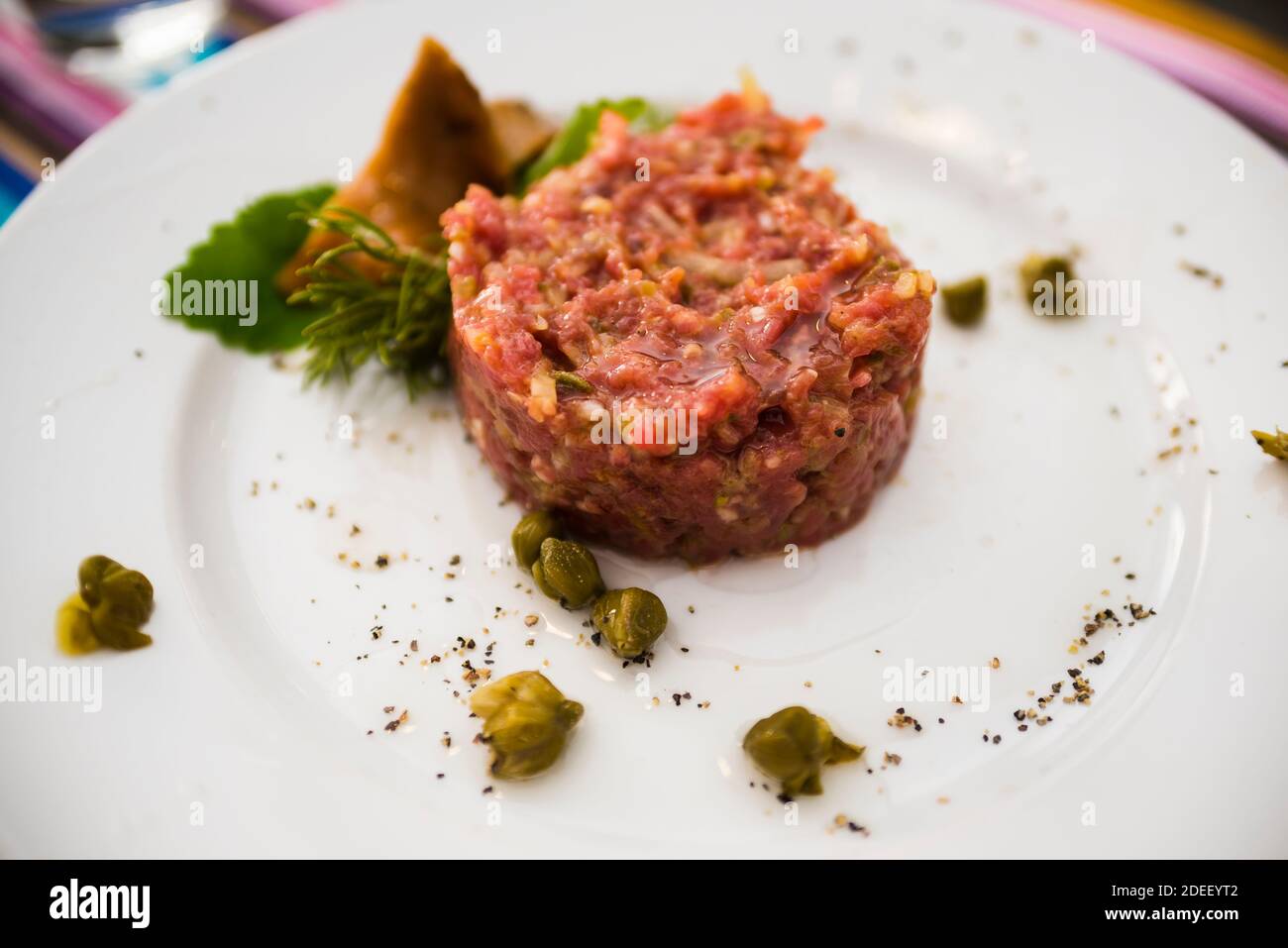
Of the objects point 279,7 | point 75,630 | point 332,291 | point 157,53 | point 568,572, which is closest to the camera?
point 75,630

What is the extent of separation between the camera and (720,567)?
4.28 m

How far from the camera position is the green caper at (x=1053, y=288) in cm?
→ 508

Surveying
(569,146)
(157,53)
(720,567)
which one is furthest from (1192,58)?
(157,53)

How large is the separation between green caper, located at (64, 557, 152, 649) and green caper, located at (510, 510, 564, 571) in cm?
126

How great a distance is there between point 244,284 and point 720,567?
2350mm

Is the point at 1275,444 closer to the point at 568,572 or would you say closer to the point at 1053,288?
the point at 1053,288

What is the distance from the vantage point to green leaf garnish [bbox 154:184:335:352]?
4.78 meters

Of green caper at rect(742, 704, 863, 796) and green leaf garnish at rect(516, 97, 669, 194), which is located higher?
green leaf garnish at rect(516, 97, 669, 194)

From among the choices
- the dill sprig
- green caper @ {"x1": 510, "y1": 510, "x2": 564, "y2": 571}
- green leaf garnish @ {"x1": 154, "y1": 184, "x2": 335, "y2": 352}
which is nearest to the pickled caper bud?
green caper @ {"x1": 510, "y1": 510, "x2": 564, "y2": 571}

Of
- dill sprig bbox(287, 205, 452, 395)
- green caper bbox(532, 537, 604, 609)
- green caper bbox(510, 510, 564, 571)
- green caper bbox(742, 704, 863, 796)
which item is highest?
dill sprig bbox(287, 205, 452, 395)

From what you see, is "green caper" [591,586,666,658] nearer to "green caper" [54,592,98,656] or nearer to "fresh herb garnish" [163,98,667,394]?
"fresh herb garnish" [163,98,667,394]

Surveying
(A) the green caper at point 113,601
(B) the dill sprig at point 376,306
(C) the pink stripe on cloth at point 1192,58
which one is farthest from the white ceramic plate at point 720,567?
(C) the pink stripe on cloth at point 1192,58
